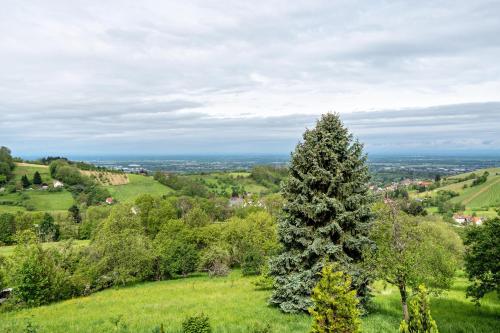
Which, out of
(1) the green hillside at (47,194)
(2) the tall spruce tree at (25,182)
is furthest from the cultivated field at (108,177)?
(2) the tall spruce tree at (25,182)

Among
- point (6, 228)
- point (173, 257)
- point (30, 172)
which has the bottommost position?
point (6, 228)

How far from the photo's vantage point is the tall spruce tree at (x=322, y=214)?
16938 millimetres

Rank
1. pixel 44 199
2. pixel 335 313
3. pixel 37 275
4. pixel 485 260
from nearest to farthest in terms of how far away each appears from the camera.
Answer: pixel 335 313
pixel 485 260
pixel 37 275
pixel 44 199

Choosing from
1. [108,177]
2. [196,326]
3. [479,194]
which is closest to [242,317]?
[196,326]

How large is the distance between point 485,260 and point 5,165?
546ft

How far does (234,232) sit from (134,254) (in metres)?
18.3

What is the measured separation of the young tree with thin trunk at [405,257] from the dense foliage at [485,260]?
228 centimetres

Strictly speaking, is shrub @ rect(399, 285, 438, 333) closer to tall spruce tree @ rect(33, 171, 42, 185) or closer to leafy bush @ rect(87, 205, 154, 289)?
leafy bush @ rect(87, 205, 154, 289)

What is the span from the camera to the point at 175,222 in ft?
183

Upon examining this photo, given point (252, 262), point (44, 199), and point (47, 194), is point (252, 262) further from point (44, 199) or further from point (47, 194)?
point (47, 194)

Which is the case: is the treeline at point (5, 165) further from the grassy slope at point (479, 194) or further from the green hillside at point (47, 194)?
the grassy slope at point (479, 194)

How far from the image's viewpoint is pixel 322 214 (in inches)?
688

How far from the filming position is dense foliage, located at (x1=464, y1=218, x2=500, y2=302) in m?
16.4

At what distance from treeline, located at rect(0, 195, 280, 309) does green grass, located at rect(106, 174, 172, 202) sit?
7272cm
